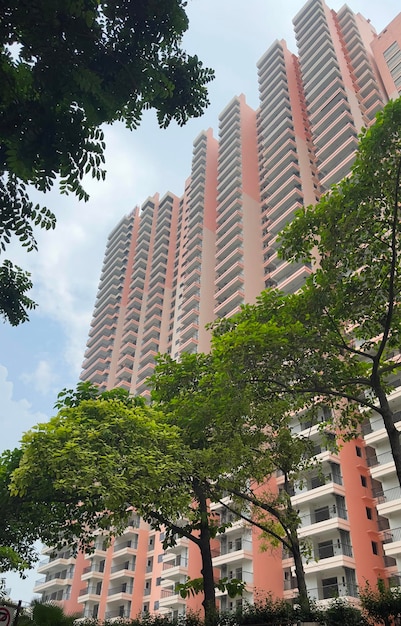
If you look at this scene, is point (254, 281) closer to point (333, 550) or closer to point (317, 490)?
point (317, 490)

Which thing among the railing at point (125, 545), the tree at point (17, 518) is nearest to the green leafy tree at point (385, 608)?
the tree at point (17, 518)

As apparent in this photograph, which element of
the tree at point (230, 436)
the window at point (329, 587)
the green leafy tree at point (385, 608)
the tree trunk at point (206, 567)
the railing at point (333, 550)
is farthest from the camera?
the railing at point (333, 550)

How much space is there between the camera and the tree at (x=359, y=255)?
42.0 ft

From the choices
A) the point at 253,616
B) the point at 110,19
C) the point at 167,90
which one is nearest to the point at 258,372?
the point at 253,616

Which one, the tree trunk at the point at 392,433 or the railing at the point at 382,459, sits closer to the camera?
the tree trunk at the point at 392,433

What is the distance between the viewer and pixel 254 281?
185 ft

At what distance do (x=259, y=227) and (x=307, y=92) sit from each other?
17.9 metres

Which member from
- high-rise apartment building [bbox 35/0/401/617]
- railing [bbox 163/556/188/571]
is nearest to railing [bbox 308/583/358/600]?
high-rise apartment building [bbox 35/0/401/617]

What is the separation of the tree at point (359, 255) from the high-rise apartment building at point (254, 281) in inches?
797

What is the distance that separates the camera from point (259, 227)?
206ft

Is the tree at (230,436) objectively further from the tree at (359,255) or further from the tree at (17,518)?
the tree at (17,518)

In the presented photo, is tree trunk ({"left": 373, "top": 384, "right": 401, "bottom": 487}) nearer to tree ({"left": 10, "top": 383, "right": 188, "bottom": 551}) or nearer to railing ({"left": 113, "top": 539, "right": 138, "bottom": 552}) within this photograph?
tree ({"left": 10, "top": 383, "right": 188, "bottom": 551})

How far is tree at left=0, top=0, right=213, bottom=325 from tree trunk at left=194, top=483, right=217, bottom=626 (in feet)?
39.0

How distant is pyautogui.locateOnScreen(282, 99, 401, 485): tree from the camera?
12.8 metres
